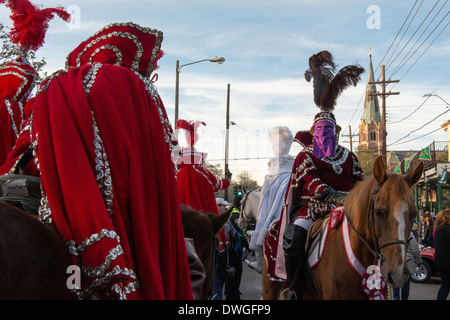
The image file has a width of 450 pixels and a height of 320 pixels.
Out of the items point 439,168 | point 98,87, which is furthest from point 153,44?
point 439,168

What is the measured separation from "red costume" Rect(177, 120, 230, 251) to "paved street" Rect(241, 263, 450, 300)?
3.47 m

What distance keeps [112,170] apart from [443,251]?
394 inches

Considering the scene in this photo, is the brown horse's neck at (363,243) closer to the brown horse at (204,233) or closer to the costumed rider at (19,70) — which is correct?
the brown horse at (204,233)

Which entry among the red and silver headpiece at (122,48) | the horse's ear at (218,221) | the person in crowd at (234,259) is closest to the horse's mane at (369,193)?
the horse's ear at (218,221)

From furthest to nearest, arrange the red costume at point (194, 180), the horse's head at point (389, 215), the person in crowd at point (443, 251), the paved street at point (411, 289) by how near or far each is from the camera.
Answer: the paved street at point (411, 289), the person in crowd at point (443, 251), the red costume at point (194, 180), the horse's head at point (389, 215)

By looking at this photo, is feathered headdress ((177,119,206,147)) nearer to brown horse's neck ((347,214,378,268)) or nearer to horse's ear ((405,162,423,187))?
brown horse's neck ((347,214,378,268))

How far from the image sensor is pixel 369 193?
4402 mm

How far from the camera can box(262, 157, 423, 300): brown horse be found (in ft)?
13.0

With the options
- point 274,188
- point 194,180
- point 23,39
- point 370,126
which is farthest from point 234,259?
point 370,126

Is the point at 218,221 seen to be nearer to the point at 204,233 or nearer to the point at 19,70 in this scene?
the point at 204,233

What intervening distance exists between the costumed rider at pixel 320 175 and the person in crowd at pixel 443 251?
5.65 metres

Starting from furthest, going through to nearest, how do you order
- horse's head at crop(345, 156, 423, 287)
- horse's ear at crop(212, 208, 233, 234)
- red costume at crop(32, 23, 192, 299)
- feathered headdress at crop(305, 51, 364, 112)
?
feathered headdress at crop(305, 51, 364, 112)
horse's head at crop(345, 156, 423, 287)
horse's ear at crop(212, 208, 233, 234)
red costume at crop(32, 23, 192, 299)

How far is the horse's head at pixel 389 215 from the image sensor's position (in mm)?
3900

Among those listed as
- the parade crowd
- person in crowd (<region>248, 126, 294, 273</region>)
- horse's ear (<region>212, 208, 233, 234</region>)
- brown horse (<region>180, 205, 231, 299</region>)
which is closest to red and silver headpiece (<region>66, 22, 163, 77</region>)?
the parade crowd
